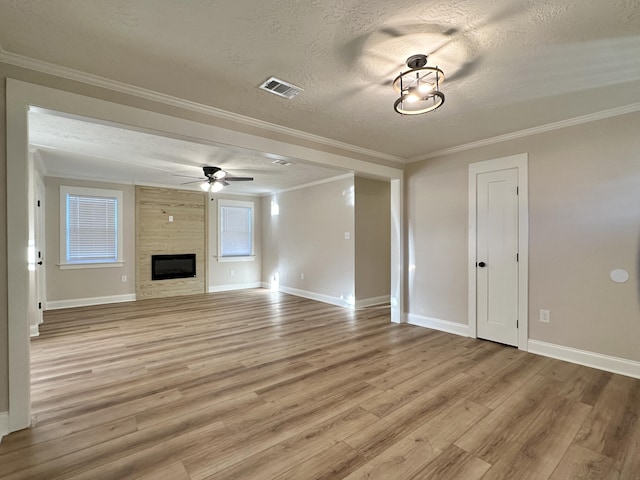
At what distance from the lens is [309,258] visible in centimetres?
683

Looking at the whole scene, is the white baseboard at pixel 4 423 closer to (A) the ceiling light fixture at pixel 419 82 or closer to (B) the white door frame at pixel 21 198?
(B) the white door frame at pixel 21 198

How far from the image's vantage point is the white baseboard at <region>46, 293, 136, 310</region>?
5664mm

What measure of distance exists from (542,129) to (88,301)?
8028 mm

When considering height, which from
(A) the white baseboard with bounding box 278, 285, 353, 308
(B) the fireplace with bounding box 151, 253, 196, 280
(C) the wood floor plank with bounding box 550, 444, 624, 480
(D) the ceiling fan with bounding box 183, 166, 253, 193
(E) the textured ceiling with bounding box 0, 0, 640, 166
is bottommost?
(C) the wood floor plank with bounding box 550, 444, 624, 480

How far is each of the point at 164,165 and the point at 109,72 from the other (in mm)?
3025

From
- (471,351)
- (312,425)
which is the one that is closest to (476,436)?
(312,425)

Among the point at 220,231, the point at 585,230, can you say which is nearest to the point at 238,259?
the point at 220,231

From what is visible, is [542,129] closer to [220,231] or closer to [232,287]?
[220,231]

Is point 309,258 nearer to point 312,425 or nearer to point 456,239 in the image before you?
point 456,239

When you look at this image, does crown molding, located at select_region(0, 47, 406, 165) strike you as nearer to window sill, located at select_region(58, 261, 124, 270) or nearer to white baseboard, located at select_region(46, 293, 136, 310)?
window sill, located at select_region(58, 261, 124, 270)

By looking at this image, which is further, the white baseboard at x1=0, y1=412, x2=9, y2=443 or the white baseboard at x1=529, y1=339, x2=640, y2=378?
the white baseboard at x1=529, y1=339, x2=640, y2=378

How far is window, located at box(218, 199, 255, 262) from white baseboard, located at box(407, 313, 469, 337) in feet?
→ 16.5

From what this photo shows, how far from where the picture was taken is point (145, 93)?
252 centimetres

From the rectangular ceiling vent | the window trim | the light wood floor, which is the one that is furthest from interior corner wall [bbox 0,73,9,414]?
the window trim
